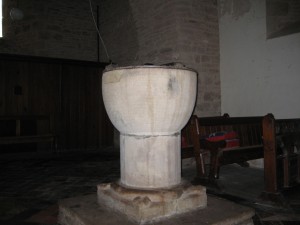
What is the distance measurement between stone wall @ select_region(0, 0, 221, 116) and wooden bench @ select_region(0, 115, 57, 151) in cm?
233

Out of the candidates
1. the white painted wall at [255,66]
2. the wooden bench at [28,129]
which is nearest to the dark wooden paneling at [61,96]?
the wooden bench at [28,129]

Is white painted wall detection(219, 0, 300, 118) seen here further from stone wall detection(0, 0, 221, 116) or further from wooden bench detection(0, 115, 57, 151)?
wooden bench detection(0, 115, 57, 151)

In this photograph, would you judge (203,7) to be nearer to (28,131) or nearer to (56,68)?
(56,68)

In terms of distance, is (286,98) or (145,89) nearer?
(145,89)

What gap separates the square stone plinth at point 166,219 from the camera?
2.28m

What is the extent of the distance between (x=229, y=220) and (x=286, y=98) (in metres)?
3.29

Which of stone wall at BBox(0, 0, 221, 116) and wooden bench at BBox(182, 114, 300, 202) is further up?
stone wall at BBox(0, 0, 221, 116)

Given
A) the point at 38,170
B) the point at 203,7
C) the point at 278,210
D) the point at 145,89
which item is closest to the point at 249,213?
the point at 278,210

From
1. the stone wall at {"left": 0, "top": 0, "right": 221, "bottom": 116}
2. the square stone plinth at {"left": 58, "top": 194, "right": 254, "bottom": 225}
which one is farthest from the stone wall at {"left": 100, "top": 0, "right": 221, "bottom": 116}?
the square stone plinth at {"left": 58, "top": 194, "right": 254, "bottom": 225}

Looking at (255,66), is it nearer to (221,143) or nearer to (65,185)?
(221,143)

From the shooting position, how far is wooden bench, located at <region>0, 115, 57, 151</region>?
6.86 m

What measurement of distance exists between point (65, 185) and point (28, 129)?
3.96m

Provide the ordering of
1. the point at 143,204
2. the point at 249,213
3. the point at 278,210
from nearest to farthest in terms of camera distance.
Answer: the point at 143,204, the point at 249,213, the point at 278,210

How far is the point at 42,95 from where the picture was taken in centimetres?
757
